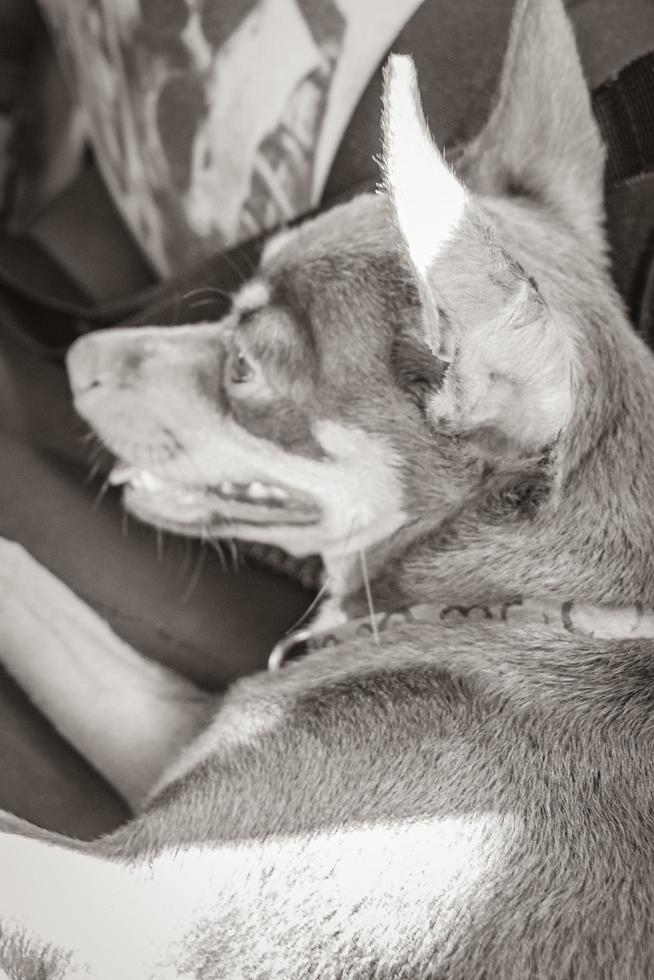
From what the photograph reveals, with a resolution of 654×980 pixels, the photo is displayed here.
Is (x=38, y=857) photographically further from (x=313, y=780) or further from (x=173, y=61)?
(x=173, y=61)

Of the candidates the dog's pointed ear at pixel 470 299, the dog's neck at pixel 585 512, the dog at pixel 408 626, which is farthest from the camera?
the dog's neck at pixel 585 512

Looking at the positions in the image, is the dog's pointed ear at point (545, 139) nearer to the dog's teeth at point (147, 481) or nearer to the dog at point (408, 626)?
the dog at point (408, 626)

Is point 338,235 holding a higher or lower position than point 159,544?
higher

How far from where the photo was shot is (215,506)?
1986 mm

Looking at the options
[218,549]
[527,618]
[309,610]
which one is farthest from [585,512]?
[218,549]

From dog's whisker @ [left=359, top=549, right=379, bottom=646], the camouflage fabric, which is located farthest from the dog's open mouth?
the camouflage fabric

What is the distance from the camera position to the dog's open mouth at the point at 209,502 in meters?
1.91

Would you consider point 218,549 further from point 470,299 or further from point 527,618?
point 470,299

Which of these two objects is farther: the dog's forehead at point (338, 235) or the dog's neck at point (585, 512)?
the dog's forehead at point (338, 235)

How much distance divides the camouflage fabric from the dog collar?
36.7 inches

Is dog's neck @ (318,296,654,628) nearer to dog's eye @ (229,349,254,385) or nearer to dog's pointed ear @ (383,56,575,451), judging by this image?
dog's pointed ear @ (383,56,575,451)

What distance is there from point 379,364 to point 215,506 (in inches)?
19.5

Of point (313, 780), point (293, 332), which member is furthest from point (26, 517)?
point (313, 780)

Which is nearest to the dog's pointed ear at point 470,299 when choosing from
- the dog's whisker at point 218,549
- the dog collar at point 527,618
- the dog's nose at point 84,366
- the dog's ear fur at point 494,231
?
the dog's ear fur at point 494,231
